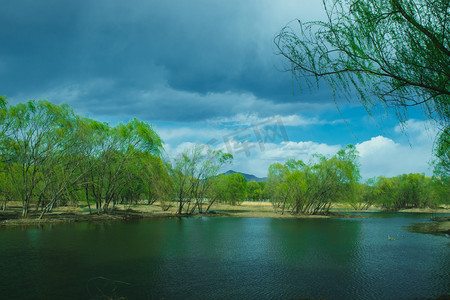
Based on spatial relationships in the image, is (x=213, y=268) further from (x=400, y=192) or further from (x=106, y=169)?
(x=400, y=192)

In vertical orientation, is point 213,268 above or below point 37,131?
below

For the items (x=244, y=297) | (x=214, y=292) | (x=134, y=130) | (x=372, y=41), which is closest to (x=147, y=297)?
(x=214, y=292)

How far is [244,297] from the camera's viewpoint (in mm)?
8609

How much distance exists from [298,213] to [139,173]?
84.0 feet

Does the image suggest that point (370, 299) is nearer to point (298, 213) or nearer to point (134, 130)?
point (134, 130)

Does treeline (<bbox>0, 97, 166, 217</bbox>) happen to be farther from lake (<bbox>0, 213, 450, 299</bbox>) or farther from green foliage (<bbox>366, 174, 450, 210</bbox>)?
green foliage (<bbox>366, 174, 450, 210</bbox>)

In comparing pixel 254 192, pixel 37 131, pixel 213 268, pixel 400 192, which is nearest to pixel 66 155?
pixel 37 131

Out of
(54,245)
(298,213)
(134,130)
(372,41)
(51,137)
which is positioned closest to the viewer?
(372,41)

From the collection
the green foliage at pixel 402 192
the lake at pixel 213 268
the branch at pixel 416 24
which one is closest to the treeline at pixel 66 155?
the lake at pixel 213 268

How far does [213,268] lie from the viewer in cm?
1190

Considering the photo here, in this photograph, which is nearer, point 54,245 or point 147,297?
point 147,297

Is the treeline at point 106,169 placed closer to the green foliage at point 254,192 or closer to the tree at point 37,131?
the tree at point 37,131

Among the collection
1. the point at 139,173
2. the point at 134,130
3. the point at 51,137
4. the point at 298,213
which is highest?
the point at 134,130

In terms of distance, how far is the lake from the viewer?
9008mm
